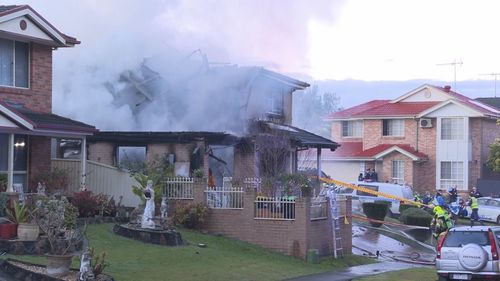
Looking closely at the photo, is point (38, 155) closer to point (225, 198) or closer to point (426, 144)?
point (225, 198)

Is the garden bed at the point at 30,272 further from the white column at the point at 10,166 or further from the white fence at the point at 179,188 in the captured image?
the white fence at the point at 179,188

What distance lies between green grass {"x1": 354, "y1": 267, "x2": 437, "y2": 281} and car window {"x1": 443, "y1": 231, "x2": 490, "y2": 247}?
1.60 m

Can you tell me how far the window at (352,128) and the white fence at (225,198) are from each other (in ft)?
100

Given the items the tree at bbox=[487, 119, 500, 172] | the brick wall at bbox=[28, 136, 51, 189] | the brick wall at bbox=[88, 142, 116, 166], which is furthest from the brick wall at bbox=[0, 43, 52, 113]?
the tree at bbox=[487, 119, 500, 172]

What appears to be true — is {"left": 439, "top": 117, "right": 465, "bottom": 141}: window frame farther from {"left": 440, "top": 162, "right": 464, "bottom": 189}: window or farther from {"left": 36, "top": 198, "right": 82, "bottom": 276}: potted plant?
{"left": 36, "top": 198, "right": 82, "bottom": 276}: potted plant

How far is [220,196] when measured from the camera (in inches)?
932

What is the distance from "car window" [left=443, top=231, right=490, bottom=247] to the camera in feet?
61.5

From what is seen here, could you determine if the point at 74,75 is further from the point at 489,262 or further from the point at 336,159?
the point at 336,159

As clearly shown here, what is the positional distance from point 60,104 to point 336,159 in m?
24.5

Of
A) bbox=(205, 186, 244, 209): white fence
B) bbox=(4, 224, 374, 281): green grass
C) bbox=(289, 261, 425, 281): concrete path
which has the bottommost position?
bbox=(289, 261, 425, 281): concrete path

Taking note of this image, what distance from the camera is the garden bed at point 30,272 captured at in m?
14.1

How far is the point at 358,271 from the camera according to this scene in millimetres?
21906

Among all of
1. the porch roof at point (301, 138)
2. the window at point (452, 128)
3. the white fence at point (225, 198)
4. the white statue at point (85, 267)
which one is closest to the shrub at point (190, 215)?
the white fence at point (225, 198)

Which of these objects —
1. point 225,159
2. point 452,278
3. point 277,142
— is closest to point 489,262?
point 452,278
